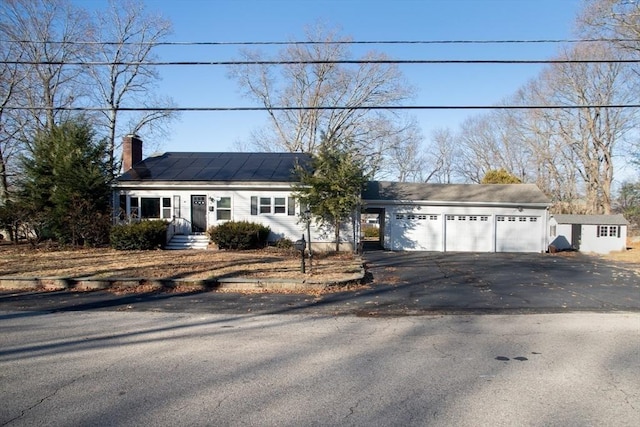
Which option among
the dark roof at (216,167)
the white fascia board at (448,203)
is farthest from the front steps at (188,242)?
the white fascia board at (448,203)

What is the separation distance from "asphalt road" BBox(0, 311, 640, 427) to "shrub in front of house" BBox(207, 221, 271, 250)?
1223 cm

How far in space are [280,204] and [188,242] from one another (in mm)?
4880

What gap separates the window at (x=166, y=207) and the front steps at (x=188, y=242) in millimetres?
1183

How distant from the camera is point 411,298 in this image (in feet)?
32.9

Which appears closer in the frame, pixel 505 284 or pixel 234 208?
pixel 505 284

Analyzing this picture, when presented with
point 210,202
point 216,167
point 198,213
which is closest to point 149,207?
point 198,213

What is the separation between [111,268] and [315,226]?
10360mm

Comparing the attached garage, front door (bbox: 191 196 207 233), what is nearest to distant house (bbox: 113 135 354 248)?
front door (bbox: 191 196 207 233)

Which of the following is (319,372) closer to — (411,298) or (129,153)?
(411,298)

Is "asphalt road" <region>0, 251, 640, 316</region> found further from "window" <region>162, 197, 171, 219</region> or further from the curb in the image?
"window" <region>162, 197, 171, 219</region>

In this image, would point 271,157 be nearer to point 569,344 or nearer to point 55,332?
point 55,332

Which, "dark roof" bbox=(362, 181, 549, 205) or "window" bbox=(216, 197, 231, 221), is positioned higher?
"dark roof" bbox=(362, 181, 549, 205)

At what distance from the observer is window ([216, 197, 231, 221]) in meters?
21.9

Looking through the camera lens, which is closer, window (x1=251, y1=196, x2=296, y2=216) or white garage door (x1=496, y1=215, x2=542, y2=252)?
window (x1=251, y1=196, x2=296, y2=216)
